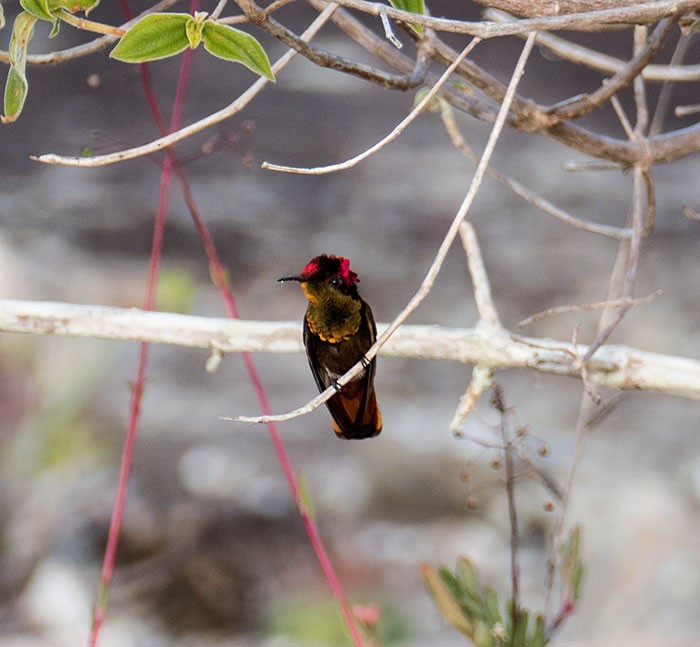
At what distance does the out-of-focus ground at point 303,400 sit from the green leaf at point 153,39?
157 cm

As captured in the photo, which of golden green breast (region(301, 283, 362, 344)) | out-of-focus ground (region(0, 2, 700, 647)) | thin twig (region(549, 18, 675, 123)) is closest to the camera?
thin twig (region(549, 18, 675, 123))

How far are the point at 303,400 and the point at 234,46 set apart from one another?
2385mm

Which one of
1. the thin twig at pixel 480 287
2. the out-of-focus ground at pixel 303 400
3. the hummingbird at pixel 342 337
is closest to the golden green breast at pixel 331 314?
the hummingbird at pixel 342 337

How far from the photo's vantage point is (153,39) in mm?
732

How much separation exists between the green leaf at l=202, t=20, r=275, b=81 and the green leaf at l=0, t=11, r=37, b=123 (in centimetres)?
17

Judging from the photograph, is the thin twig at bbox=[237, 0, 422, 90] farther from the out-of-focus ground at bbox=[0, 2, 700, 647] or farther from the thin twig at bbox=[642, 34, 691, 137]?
the out-of-focus ground at bbox=[0, 2, 700, 647]

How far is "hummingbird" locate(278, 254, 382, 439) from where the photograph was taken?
1164 mm

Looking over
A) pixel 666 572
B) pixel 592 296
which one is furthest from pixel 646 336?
pixel 666 572

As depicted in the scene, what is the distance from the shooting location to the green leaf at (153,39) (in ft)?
2.35

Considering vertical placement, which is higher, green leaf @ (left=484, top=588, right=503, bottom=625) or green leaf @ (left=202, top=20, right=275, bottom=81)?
green leaf @ (left=202, top=20, right=275, bottom=81)

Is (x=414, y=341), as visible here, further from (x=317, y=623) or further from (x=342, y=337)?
(x=317, y=623)

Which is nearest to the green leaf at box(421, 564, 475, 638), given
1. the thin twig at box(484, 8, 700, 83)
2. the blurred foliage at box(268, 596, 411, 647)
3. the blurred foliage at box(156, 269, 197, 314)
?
the thin twig at box(484, 8, 700, 83)

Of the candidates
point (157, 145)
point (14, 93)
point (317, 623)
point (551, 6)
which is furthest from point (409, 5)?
point (317, 623)

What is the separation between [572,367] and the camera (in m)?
1.12
